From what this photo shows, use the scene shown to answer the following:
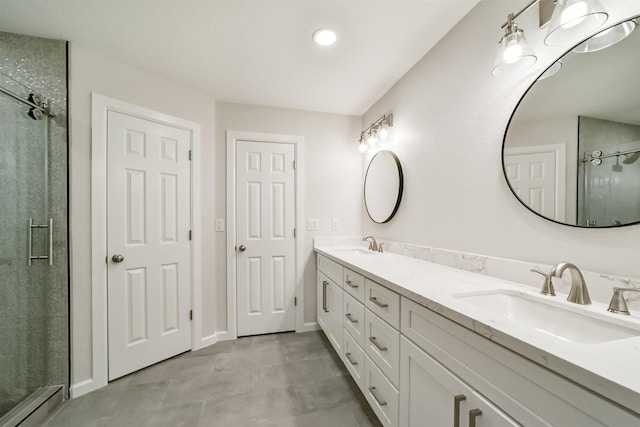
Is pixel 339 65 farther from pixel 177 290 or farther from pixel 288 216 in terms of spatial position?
pixel 177 290

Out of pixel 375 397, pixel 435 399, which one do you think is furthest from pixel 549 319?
pixel 375 397

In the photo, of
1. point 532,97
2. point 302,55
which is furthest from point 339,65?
point 532,97

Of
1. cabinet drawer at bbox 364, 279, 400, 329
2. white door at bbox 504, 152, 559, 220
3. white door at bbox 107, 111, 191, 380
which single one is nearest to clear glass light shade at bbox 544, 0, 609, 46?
white door at bbox 504, 152, 559, 220

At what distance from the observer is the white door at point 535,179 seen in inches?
39.3

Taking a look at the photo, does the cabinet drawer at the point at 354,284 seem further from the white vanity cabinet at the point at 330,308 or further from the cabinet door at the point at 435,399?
the cabinet door at the point at 435,399

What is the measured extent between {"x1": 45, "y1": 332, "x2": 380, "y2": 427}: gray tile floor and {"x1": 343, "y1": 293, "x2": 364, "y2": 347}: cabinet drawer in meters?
0.41

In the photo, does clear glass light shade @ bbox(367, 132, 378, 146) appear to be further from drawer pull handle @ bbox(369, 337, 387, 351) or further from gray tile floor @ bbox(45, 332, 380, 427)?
gray tile floor @ bbox(45, 332, 380, 427)

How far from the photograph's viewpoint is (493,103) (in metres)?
1.24

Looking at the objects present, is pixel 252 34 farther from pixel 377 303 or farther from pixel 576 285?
pixel 576 285

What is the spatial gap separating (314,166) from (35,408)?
8.51 feet

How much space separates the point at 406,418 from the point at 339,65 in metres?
2.17

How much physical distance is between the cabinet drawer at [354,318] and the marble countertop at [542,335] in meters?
0.35

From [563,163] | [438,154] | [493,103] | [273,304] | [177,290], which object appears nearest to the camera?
[563,163]

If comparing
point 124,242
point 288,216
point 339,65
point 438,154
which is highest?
point 339,65
